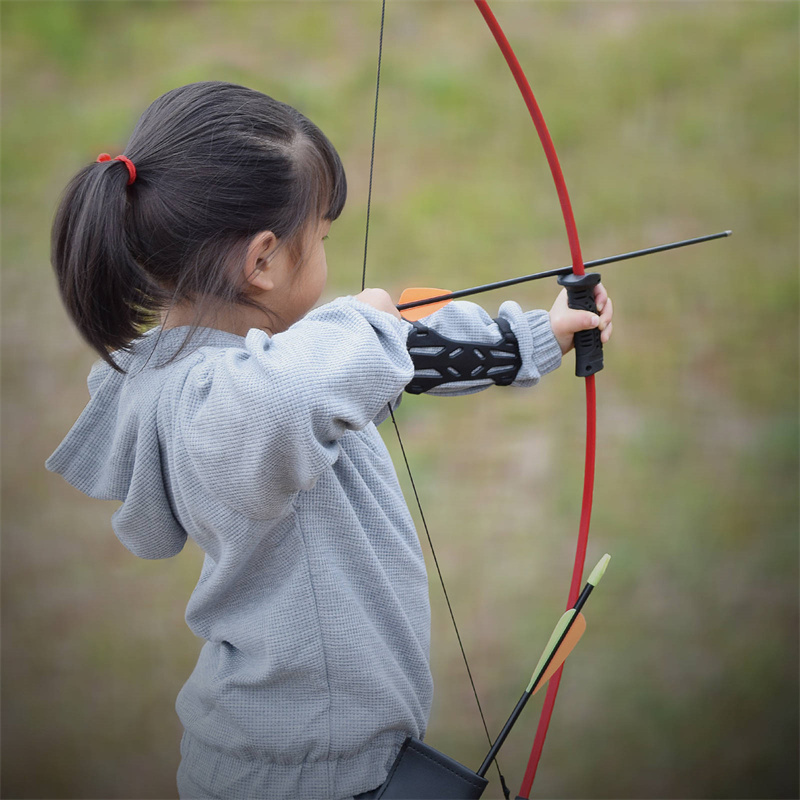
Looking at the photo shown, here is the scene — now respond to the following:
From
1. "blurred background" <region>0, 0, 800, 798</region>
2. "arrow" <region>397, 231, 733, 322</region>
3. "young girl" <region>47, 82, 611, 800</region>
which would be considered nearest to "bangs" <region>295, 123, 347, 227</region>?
"young girl" <region>47, 82, 611, 800</region>

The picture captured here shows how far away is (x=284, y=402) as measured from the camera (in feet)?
2.10

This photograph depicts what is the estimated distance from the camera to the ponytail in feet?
2.35

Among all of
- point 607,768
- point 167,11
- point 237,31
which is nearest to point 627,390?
point 607,768

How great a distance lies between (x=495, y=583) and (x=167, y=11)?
1605mm

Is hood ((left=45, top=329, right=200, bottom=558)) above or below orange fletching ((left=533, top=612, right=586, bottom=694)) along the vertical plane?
above

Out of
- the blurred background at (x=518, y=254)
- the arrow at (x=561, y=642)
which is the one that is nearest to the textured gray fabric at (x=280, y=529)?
the arrow at (x=561, y=642)

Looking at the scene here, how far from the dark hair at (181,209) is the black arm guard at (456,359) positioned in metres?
→ 0.17

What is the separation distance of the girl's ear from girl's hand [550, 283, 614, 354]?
1.00ft

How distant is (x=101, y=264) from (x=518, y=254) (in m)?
1.60

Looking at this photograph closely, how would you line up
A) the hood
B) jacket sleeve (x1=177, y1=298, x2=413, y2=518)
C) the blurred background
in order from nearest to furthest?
jacket sleeve (x1=177, y1=298, x2=413, y2=518) < the hood < the blurred background

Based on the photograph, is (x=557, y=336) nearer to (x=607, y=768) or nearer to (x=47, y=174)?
(x=607, y=768)

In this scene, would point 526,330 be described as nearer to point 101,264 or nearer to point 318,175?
point 318,175

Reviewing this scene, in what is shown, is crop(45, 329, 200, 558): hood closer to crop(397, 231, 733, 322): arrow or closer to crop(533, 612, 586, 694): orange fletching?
crop(397, 231, 733, 322): arrow

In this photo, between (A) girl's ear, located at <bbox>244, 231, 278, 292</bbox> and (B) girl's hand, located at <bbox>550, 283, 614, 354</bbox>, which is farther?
(B) girl's hand, located at <bbox>550, 283, 614, 354</bbox>
